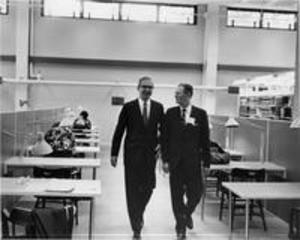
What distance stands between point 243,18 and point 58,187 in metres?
2.64

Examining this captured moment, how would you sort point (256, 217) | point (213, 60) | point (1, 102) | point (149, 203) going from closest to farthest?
point (1, 102)
point (149, 203)
point (256, 217)
point (213, 60)

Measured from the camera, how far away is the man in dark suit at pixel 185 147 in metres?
4.12

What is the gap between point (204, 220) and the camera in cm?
470

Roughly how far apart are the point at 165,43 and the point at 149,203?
1681mm

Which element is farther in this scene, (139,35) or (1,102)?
(139,35)

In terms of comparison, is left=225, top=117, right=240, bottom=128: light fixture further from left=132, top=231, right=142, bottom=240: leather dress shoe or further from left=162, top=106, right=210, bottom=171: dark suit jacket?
left=132, top=231, right=142, bottom=240: leather dress shoe

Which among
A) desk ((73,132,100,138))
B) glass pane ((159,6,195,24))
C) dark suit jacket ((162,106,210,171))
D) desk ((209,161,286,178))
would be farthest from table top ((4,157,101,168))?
glass pane ((159,6,195,24))

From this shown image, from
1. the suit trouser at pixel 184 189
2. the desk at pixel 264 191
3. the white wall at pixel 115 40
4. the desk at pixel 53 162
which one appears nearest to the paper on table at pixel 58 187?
the desk at pixel 53 162

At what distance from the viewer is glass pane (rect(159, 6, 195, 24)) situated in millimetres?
4680

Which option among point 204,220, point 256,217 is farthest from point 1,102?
point 256,217

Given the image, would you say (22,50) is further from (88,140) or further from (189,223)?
(189,223)

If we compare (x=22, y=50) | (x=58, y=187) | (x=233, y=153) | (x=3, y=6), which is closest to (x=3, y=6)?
(x=3, y=6)

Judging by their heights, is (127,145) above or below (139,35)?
below

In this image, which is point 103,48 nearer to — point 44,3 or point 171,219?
point 44,3
